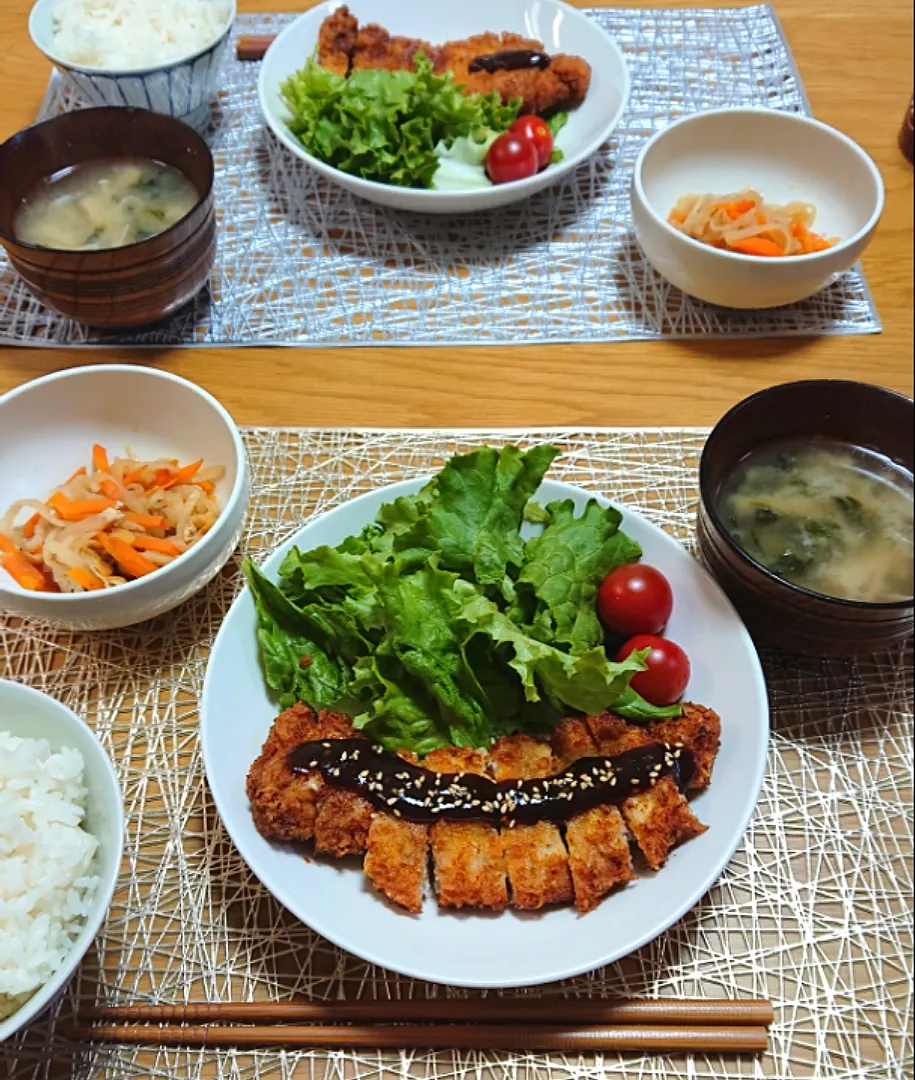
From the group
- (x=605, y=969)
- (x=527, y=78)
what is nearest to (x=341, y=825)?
(x=605, y=969)

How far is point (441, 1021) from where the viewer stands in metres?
1.27

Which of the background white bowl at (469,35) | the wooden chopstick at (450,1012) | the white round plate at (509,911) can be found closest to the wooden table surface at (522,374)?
the background white bowl at (469,35)

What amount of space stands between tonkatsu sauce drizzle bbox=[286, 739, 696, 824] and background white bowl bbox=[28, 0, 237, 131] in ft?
5.65

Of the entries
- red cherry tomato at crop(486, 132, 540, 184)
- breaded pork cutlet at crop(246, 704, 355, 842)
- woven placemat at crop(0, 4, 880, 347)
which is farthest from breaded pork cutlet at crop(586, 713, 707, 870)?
red cherry tomato at crop(486, 132, 540, 184)

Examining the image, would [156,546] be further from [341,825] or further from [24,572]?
[341,825]

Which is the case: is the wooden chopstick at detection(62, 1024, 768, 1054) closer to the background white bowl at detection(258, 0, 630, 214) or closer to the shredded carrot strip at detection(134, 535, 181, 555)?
the shredded carrot strip at detection(134, 535, 181, 555)

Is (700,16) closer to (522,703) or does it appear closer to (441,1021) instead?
→ (522,703)

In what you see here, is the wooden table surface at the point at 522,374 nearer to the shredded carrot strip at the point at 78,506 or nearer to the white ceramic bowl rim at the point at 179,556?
the white ceramic bowl rim at the point at 179,556

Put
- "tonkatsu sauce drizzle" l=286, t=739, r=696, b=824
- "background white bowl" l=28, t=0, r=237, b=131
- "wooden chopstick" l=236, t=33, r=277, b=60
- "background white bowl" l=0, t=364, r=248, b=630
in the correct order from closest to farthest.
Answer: "tonkatsu sauce drizzle" l=286, t=739, r=696, b=824
"background white bowl" l=0, t=364, r=248, b=630
"background white bowl" l=28, t=0, r=237, b=131
"wooden chopstick" l=236, t=33, r=277, b=60

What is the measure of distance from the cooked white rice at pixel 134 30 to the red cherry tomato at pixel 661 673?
72.4 inches

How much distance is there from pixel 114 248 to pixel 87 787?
3.58ft

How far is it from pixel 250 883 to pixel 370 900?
219 mm

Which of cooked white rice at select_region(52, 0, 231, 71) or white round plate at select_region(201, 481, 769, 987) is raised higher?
cooked white rice at select_region(52, 0, 231, 71)

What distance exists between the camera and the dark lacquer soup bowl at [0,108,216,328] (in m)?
1.81
